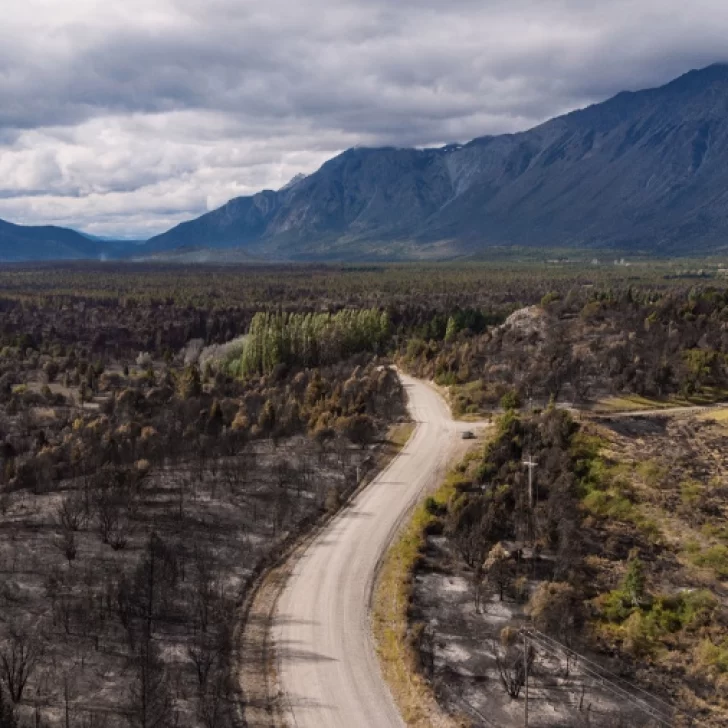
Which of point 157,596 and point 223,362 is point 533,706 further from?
point 223,362

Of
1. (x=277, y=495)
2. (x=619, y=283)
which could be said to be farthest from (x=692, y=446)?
(x=619, y=283)

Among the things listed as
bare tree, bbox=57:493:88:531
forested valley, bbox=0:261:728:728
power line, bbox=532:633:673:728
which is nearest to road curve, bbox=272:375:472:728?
forested valley, bbox=0:261:728:728

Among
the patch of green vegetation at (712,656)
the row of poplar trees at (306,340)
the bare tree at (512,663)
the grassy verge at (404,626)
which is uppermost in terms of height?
the row of poplar trees at (306,340)

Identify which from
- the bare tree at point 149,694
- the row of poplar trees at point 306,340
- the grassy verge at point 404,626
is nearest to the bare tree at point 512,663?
the grassy verge at point 404,626

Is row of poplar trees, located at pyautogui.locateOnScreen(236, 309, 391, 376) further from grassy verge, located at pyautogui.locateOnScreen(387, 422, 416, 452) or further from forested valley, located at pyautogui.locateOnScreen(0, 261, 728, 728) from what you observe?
grassy verge, located at pyautogui.locateOnScreen(387, 422, 416, 452)

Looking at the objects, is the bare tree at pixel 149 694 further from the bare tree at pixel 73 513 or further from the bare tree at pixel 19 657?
the bare tree at pixel 73 513

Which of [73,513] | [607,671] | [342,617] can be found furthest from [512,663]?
[73,513]
